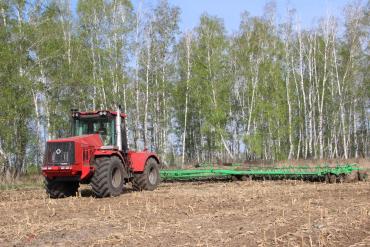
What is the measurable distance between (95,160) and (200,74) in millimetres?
24084

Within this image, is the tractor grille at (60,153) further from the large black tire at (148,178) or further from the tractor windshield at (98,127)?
the large black tire at (148,178)

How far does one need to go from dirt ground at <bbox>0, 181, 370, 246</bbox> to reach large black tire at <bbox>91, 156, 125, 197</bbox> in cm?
30

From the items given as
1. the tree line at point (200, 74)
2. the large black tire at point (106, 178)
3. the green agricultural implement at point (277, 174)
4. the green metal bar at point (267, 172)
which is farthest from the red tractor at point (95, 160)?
the tree line at point (200, 74)

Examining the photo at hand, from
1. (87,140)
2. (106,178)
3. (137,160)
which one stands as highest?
Result: (87,140)

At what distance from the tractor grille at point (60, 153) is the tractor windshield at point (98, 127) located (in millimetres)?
1435

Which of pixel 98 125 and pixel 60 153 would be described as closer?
pixel 60 153

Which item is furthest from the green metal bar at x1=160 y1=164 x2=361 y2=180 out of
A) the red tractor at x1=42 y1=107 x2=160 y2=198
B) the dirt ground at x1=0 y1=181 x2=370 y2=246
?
the dirt ground at x1=0 y1=181 x2=370 y2=246

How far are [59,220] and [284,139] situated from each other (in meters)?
36.0

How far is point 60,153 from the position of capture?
1268cm

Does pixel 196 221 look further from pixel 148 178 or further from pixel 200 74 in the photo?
pixel 200 74

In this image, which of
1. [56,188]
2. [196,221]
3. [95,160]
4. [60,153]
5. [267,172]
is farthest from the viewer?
[267,172]

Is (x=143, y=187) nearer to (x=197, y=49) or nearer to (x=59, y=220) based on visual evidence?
(x=59, y=220)

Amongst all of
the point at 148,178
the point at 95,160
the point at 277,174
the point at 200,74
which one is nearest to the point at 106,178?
the point at 95,160

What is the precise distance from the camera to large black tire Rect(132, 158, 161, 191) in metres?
15.2
